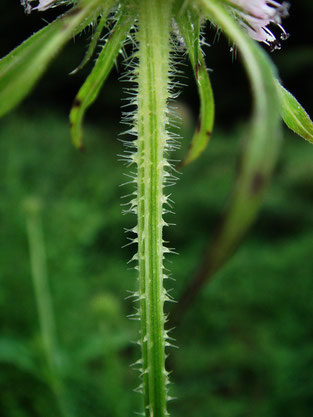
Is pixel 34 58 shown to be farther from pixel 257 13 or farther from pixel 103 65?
pixel 257 13

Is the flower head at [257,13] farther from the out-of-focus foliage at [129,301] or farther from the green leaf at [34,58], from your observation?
the out-of-focus foliage at [129,301]

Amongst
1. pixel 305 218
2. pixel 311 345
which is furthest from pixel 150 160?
pixel 305 218

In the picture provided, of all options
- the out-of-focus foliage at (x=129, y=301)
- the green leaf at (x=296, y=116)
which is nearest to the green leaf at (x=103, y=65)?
the green leaf at (x=296, y=116)

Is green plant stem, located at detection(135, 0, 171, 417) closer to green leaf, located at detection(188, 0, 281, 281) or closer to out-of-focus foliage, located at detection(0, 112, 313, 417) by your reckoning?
green leaf, located at detection(188, 0, 281, 281)

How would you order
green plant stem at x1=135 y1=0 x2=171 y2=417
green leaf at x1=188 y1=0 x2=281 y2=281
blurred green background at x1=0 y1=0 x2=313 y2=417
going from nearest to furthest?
1. green leaf at x1=188 y1=0 x2=281 y2=281
2. green plant stem at x1=135 y1=0 x2=171 y2=417
3. blurred green background at x1=0 y1=0 x2=313 y2=417

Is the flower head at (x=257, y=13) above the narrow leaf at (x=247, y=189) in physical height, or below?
above

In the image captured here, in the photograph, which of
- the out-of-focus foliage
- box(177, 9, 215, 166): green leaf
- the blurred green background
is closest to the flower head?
box(177, 9, 215, 166): green leaf

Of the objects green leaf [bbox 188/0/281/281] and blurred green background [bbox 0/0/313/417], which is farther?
blurred green background [bbox 0/0/313/417]
